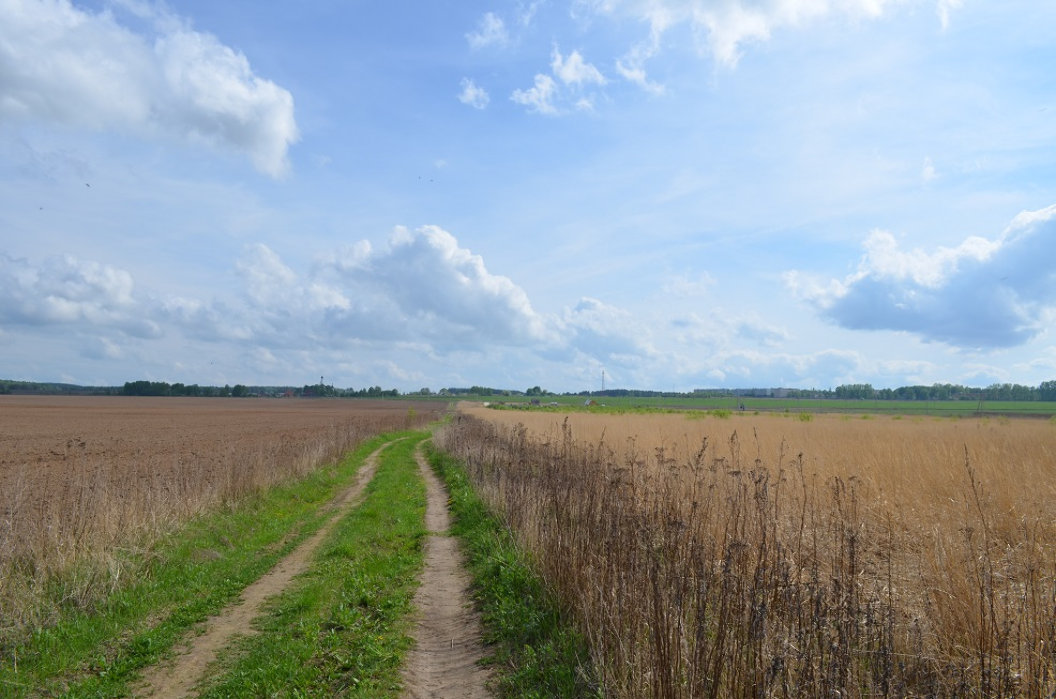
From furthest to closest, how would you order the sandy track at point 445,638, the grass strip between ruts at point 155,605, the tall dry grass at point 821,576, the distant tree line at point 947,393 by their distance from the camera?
the distant tree line at point 947,393
the grass strip between ruts at point 155,605
the sandy track at point 445,638
the tall dry grass at point 821,576

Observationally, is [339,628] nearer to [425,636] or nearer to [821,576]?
Result: [425,636]

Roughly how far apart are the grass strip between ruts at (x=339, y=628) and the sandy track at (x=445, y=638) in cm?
18

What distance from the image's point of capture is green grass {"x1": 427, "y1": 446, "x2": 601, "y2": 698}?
5.30 m

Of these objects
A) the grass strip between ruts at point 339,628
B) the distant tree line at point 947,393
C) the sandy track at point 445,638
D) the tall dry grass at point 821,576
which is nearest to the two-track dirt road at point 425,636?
the sandy track at point 445,638

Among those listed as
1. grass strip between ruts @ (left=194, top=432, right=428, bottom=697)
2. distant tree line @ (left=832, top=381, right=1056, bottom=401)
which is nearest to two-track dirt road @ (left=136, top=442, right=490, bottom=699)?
grass strip between ruts @ (left=194, top=432, right=428, bottom=697)

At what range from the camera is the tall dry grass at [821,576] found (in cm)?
368

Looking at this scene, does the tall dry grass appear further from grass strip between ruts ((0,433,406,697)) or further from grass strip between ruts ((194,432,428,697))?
grass strip between ruts ((0,433,406,697))

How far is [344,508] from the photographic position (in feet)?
53.5

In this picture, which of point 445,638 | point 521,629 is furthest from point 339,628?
point 521,629

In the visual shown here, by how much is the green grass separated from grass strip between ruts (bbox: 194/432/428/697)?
3.33ft

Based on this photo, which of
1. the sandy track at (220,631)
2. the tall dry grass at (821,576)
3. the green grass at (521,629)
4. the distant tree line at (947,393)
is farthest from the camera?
the distant tree line at (947,393)

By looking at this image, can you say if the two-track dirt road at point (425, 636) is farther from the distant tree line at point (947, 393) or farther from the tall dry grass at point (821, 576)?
the distant tree line at point (947, 393)

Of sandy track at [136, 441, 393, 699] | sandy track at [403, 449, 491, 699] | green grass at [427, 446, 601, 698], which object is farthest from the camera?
sandy track at [136, 441, 393, 699]

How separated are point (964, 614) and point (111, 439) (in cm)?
3538
